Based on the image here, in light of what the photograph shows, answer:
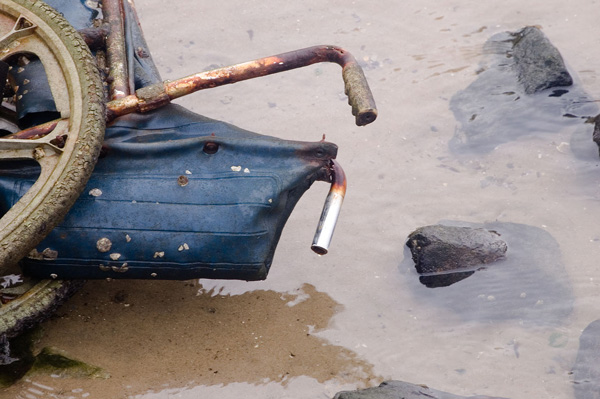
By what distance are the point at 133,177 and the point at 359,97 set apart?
0.92 meters

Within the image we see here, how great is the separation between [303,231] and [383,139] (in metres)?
0.82

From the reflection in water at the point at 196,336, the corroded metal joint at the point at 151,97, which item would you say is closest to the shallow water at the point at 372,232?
the reflection in water at the point at 196,336

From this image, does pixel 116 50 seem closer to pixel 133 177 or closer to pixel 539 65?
pixel 133 177

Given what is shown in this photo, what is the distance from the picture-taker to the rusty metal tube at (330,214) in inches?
110

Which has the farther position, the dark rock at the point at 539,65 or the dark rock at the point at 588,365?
the dark rock at the point at 539,65

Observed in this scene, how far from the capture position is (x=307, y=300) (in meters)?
3.47

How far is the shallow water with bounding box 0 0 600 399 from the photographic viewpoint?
3.17m

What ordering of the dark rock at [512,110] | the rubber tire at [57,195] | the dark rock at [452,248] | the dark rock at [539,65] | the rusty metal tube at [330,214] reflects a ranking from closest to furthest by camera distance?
the rubber tire at [57,195]
the rusty metal tube at [330,214]
the dark rock at [452,248]
the dark rock at [512,110]
the dark rock at [539,65]

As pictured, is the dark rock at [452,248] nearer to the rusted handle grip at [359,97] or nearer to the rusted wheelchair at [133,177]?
the rusted wheelchair at [133,177]

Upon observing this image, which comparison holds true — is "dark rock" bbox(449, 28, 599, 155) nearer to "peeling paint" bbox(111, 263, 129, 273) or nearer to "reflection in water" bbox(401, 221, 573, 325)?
"reflection in water" bbox(401, 221, 573, 325)

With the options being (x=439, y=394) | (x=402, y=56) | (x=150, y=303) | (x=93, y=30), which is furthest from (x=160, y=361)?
(x=402, y=56)

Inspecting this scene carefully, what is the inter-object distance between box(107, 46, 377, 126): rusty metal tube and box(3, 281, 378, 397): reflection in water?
2.95 feet

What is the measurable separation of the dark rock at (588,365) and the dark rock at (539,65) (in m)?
1.65

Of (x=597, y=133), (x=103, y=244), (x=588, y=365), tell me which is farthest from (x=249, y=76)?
(x=597, y=133)
